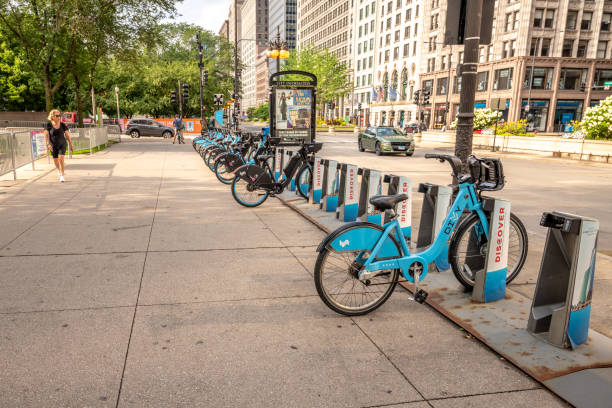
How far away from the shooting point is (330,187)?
797cm

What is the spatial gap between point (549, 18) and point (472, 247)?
59.9 metres

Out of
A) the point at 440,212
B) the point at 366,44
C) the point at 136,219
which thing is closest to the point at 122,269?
the point at 136,219

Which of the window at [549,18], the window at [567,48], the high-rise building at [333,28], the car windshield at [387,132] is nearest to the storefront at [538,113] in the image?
the window at [567,48]

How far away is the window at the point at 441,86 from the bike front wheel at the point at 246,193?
60819mm

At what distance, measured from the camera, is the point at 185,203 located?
8922 millimetres

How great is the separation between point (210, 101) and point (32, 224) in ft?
174

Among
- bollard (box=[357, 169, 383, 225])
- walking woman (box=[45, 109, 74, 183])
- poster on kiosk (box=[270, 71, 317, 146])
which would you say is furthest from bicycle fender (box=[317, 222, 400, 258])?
poster on kiosk (box=[270, 71, 317, 146])

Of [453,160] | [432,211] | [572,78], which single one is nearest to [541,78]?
[572,78]

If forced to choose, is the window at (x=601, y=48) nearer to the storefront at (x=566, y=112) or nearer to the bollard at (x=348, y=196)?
the storefront at (x=566, y=112)

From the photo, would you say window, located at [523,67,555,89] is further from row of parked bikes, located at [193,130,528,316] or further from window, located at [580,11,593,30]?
row of parked bikes, located at [193,130,528,316]

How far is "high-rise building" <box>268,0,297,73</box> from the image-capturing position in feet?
500

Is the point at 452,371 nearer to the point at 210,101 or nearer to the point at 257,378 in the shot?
the point at 257,378

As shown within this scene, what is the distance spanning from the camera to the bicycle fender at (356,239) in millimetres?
3652

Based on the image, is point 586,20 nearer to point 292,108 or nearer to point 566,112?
point 566,112
